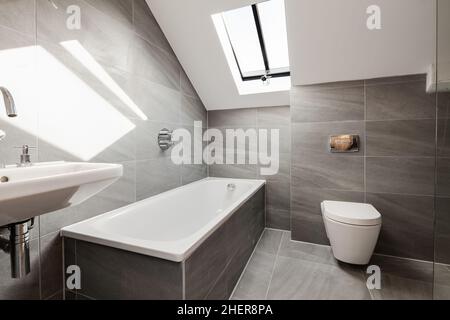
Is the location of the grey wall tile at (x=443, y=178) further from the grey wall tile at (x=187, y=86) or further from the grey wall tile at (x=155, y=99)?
the grey wall tile at (x=187, y=86)

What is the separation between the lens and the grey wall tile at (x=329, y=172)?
2.02m

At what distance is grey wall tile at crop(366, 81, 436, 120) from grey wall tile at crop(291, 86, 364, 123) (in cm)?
10

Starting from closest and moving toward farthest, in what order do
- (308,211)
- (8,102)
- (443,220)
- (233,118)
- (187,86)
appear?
(8,102) < (443,220) < (308,211) < (187,86) < (233,118)

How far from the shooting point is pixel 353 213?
1.66 meters

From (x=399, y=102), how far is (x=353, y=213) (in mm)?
1117

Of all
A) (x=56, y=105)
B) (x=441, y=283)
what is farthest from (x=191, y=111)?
(x=441, y=283)

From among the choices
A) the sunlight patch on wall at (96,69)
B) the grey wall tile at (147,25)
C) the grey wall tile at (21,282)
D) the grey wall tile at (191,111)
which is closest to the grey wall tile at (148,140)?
the sunlight patch on wall at (96,69)

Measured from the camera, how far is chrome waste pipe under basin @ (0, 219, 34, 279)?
79 centimetres

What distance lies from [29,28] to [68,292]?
4.60ft

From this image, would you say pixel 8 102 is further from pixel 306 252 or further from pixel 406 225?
pixel 406 225

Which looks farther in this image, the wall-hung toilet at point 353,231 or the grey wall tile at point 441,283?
the wall-hung toilet at point 353,231

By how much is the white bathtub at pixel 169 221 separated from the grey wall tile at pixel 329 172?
1.57ft

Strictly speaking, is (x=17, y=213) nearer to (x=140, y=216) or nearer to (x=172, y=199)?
(x=140, y=216)

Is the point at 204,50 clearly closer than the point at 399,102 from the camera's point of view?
No
